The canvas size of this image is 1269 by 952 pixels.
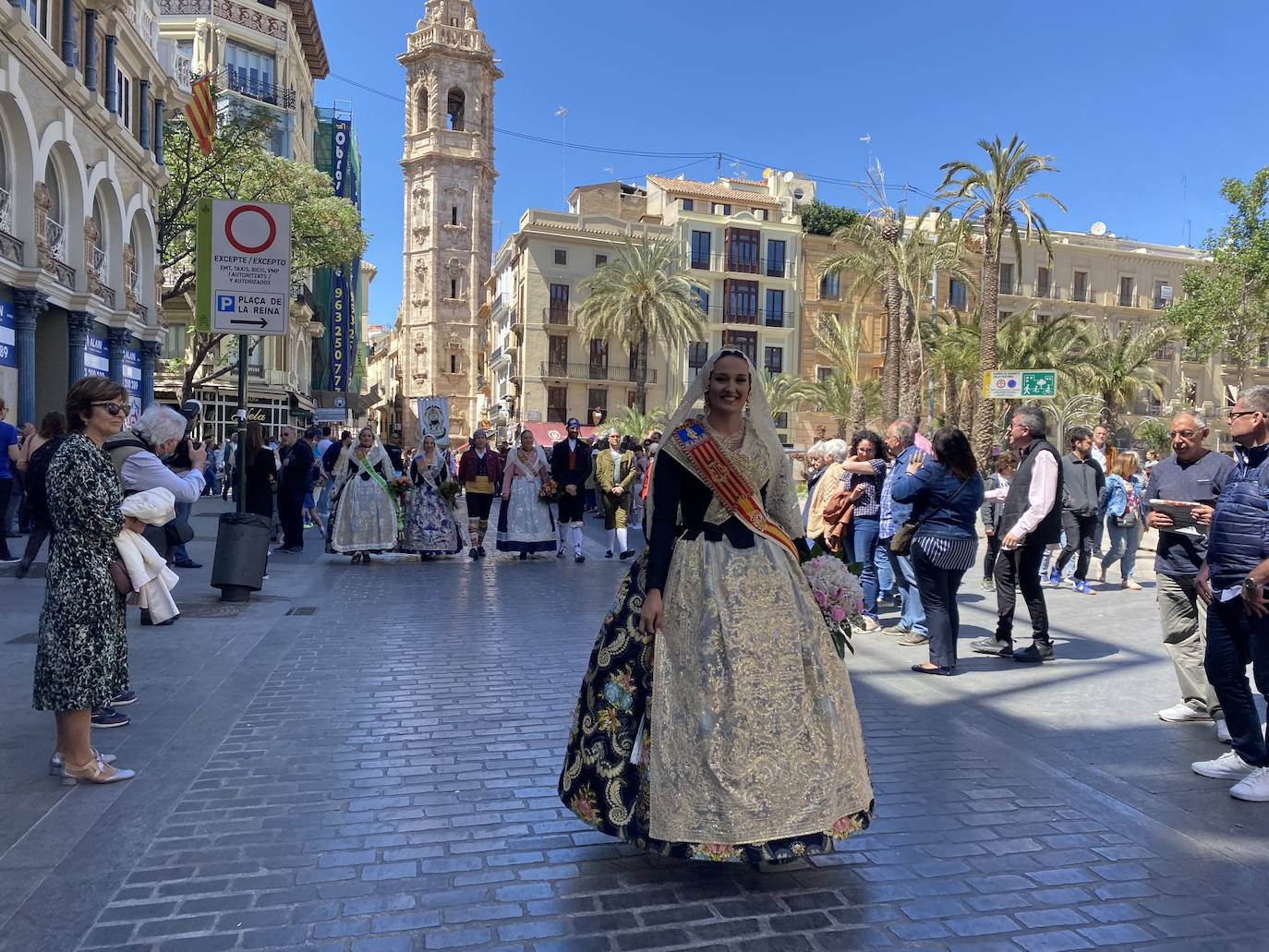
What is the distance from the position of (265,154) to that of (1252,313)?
31658 millimetres

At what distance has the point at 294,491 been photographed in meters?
14.6

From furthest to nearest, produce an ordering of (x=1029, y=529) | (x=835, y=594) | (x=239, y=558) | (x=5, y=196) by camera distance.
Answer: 1. (x=5, y=196)
2. (x=239, y=558)
3. (x=1029, y=529)
4. (x=835, y=594)

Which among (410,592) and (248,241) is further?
(410,592)

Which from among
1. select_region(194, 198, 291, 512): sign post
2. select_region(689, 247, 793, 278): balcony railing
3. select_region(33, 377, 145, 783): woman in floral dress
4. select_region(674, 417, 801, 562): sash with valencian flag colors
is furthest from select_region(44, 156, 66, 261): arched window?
select_region(689, 247, 793, 278): balcony railing

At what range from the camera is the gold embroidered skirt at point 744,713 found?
133 inches

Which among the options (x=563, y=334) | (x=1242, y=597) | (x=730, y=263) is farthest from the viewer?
(x=730, y=263)

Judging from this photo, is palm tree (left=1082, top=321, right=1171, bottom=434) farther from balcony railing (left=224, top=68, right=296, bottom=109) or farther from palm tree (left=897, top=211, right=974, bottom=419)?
balcony railing (left=224, top=68, right=296, bottom=109)

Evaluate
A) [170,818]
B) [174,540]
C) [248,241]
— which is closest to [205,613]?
[174,540]

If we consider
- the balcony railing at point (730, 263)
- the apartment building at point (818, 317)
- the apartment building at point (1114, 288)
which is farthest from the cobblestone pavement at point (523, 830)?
the apartment building at point (1114, 288)

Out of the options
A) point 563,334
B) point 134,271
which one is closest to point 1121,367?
point 563,334

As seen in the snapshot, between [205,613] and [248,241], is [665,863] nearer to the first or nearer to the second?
[205,613]

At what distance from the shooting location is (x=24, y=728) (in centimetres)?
527

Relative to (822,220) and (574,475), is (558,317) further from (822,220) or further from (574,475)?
(574,475)

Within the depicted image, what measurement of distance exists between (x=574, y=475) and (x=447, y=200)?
61677 mm
